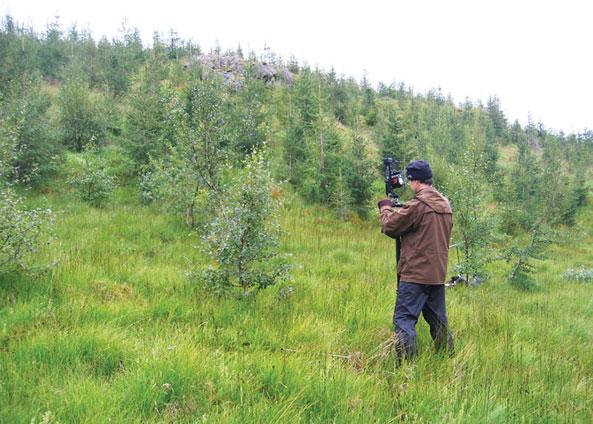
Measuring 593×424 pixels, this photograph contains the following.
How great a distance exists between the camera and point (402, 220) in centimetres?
448

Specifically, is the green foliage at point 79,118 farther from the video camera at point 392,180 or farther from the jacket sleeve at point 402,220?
the jacket sleeve at point 402,220

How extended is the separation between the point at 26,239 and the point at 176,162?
8.48m

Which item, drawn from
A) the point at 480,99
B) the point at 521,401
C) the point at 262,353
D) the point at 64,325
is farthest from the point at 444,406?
the point at 480,99

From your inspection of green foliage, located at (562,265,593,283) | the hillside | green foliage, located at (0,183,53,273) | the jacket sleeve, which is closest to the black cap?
the jacket sleeve

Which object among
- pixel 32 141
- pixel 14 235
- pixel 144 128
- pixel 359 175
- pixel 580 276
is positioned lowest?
pixel 580 276

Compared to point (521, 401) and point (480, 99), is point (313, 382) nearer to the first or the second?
point (521, 401)

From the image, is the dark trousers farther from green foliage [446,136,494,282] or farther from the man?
green foliage [446,136,494,282]

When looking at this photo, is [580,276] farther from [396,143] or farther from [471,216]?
[396,143]

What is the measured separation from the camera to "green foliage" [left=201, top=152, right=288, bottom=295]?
19.4 feet

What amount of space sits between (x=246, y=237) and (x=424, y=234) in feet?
9.00

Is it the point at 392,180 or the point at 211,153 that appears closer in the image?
the point at 392,180

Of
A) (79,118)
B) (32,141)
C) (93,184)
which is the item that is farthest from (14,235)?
(79,118)

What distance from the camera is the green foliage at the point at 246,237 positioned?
5898mm

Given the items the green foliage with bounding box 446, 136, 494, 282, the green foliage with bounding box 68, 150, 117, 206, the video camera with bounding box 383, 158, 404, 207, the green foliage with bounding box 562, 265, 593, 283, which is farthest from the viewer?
the green foliage with bounding box 68, 150, 117, 206
